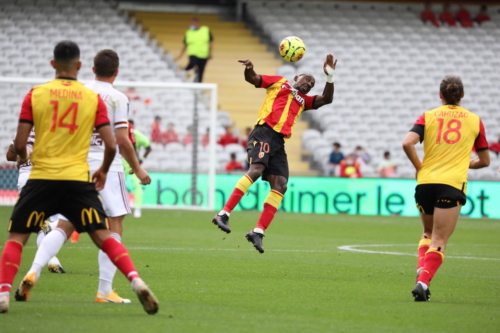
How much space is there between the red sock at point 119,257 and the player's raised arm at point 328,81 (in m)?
4.12

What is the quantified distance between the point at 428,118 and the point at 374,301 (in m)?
1.66

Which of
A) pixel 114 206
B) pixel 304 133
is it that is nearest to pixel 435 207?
pixel 114 206

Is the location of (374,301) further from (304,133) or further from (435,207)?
(304,133)

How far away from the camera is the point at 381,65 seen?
29.1 meters

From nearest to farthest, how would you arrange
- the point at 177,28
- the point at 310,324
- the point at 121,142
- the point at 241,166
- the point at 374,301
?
1. the point at 310,324
2. the point at 121,142
3. the point at 374,301
4. the point at 241,166
5. the point at 177,28

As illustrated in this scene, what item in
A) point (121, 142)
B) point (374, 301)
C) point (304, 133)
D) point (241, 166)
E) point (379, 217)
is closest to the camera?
point (121, 142)

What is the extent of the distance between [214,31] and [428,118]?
927 inches

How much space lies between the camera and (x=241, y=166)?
2236 cm

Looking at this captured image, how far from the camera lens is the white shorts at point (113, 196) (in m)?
6.58

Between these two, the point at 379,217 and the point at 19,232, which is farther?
the point at 379,217

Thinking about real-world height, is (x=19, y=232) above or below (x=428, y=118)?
below

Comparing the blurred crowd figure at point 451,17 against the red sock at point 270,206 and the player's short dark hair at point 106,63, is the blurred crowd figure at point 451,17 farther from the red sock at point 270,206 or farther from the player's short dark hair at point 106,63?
the player's short dark hair at point 106,63

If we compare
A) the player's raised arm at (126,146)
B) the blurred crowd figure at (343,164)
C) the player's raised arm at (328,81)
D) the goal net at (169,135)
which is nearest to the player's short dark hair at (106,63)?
the player's raised arm at (126,146)

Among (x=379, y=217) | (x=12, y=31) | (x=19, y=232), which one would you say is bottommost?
Result: (x=379, y=217)
